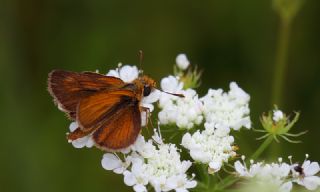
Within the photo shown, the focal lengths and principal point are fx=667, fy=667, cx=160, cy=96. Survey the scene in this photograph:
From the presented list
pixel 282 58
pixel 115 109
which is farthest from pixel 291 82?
pixel 115 109

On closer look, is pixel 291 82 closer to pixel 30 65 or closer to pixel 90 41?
pixel 90 41

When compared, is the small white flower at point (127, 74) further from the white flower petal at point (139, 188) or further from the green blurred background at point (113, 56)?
the green blurred background at point (113, 56)


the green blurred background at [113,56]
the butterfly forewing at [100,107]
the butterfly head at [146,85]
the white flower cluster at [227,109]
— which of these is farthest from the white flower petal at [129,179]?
the green blurred background at [113,56]

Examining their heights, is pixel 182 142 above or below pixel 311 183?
below

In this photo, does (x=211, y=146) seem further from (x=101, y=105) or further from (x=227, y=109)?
(x=101, y=105)

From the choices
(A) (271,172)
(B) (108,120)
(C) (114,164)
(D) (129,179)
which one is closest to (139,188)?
(D) (129,179)

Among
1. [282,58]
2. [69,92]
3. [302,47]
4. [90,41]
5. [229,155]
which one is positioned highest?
[302,47]
